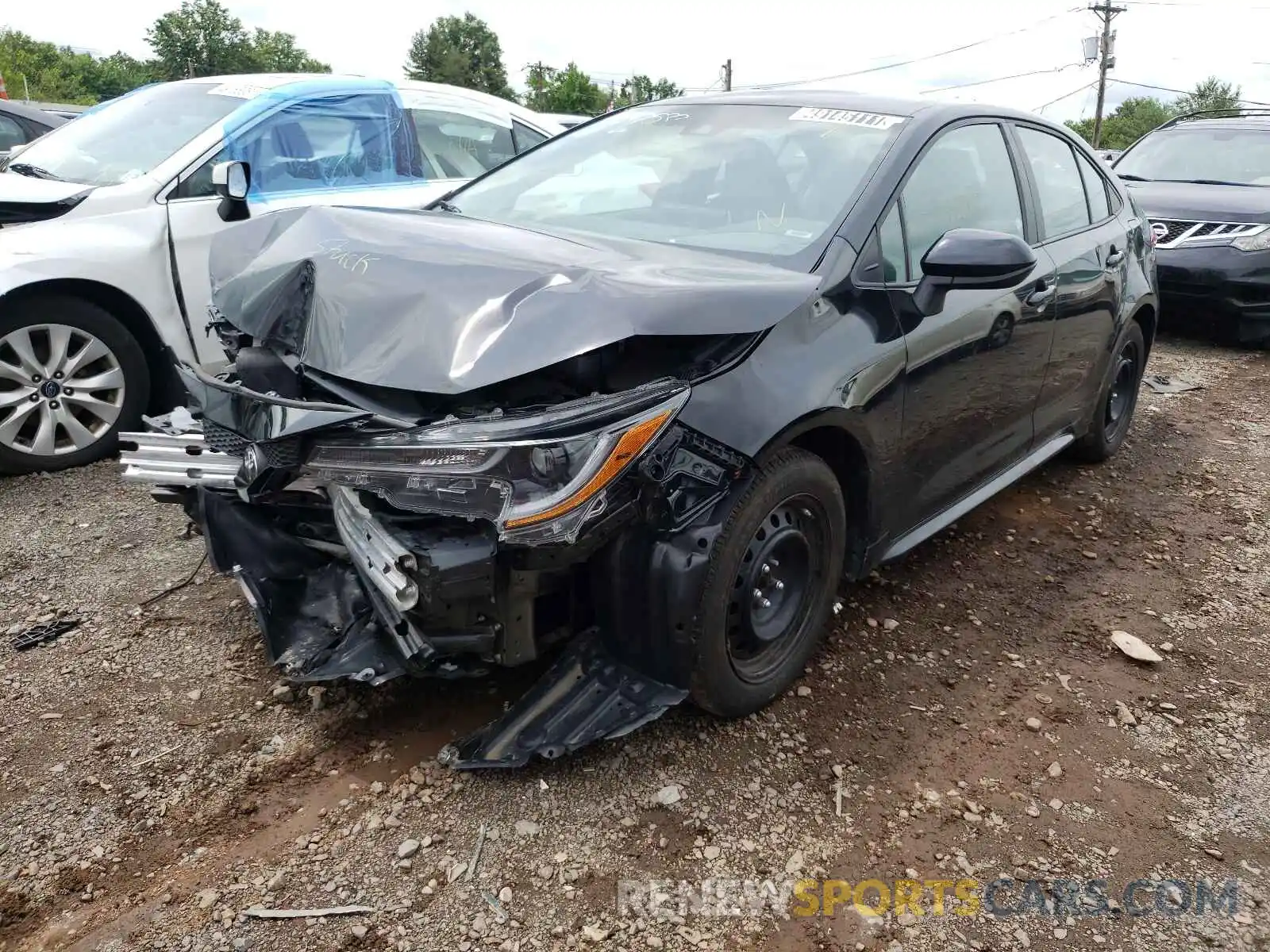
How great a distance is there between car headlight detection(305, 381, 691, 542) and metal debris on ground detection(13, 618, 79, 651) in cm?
162

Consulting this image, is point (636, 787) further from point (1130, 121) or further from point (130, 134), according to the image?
point (1130, 121)

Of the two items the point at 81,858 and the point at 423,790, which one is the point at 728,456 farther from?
the point at 81,858

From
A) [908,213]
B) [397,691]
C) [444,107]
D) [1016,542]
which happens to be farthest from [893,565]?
[444,107]

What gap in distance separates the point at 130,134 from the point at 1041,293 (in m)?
4.49

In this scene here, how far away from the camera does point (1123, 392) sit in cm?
508

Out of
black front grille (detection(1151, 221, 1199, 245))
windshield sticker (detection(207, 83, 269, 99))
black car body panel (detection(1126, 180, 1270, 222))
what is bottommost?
black front grille (detection(1151, 221, 1199, 245))

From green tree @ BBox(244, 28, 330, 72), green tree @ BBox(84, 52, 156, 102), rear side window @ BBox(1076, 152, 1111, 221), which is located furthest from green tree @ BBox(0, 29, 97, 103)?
rear side window @ BBox(1076, 152, 1111, 221)

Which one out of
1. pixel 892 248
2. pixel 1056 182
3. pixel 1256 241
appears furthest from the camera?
pixel 1256 241

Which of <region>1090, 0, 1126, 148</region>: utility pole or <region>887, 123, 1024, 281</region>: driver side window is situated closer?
<region>887, 123, 1024, 281</region>: driver side window

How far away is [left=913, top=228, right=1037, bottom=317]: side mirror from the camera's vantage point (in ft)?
8.86

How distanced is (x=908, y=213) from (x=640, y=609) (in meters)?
1.58

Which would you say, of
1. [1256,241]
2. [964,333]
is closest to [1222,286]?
[1256,241]

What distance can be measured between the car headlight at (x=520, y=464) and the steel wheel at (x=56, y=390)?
2.75m

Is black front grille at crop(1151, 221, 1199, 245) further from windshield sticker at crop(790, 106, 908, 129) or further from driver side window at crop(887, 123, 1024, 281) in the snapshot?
windshield sticker at crop(790, 106, 908, 129)
